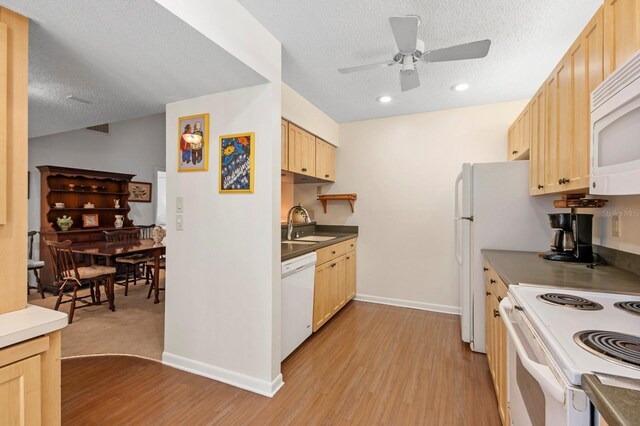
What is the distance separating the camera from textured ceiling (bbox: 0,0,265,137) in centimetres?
135

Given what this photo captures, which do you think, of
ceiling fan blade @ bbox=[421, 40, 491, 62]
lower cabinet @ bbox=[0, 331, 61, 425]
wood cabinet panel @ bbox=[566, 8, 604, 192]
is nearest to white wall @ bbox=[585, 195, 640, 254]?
wood cabinet panel @ bbox=[566, 8, 604, 192]

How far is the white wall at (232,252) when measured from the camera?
2053mm

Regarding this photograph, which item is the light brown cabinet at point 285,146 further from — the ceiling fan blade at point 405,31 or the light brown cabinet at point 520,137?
the light brown cabinet at point 520,137

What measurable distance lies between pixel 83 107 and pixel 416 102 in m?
3.39

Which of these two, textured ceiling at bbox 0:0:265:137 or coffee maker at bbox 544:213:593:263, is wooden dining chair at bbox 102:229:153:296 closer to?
textured ceiling at bbox 0:0:265:137

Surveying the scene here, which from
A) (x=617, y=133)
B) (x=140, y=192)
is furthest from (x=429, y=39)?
(x=140, y=192)

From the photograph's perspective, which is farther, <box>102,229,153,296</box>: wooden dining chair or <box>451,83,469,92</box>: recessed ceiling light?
<box>102,229,153,296</box>: wooden dining chair

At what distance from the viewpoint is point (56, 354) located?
1.25 metres

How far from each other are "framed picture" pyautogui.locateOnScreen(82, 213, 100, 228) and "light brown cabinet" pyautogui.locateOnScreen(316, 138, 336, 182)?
14.2ft

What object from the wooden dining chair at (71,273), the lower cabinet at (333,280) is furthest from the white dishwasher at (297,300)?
the wooden dining chair at (71,273)

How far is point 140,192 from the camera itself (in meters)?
Answer: 6.20

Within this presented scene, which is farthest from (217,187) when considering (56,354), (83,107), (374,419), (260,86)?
(374,419)

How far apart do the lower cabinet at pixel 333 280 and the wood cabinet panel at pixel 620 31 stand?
2385 mm

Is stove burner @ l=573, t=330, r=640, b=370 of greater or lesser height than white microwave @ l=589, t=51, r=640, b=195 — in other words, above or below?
below
